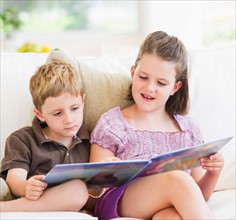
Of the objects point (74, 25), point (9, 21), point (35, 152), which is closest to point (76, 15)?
point (74, 25)

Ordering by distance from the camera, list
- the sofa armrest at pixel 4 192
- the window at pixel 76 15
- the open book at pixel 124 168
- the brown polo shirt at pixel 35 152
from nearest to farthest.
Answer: the open book at pixel 124 168, the sofa armrest at pixel 4 192, the brown polo shirt at pixel 35 152, the window at pixel 76 15

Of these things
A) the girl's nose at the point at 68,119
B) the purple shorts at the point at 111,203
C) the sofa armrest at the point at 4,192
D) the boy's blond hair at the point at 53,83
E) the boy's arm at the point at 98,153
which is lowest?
the purple shorts at the point at 111,203

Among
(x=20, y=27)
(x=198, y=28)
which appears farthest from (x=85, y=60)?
(x=20, y=27)

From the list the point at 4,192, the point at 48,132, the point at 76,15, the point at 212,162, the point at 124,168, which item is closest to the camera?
the point at 124,168

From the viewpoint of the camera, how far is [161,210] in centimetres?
171

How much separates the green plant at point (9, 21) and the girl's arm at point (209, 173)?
2613 mm

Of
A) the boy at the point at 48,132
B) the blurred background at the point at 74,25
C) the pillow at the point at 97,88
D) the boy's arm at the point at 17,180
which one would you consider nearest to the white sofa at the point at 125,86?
the pillow at the point at 97,88

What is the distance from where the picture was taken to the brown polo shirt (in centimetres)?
177

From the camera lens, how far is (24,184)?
5.50 ft

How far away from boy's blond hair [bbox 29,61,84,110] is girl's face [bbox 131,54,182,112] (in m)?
0.20

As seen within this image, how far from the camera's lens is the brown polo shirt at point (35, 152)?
1773 mm

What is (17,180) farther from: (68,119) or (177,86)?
(177,86)

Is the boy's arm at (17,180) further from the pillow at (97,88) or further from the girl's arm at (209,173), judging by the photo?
the girl's arm at (209,173)

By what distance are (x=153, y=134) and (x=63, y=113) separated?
334mm
